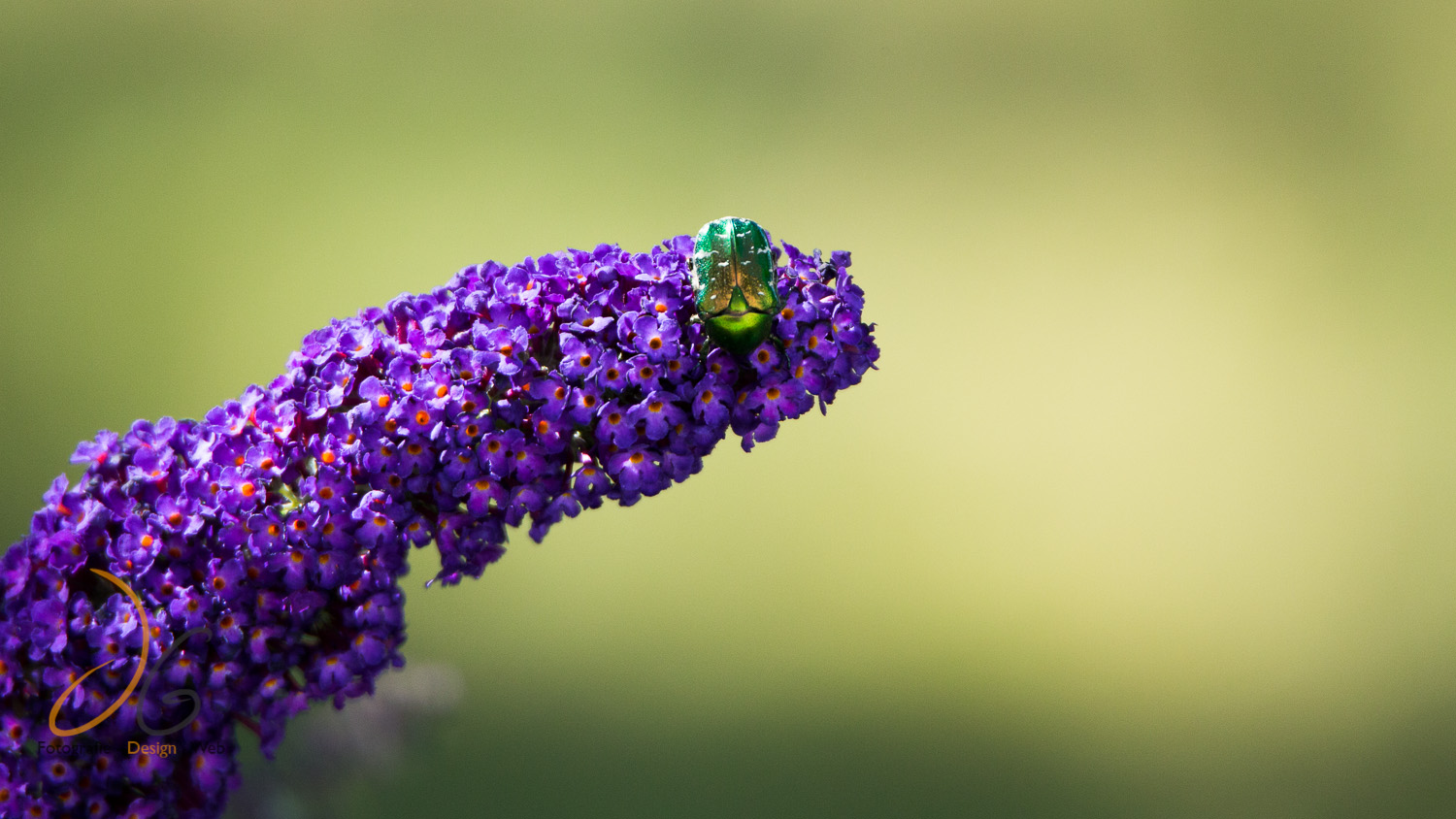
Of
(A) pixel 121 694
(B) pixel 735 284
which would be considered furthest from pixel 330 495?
(B) pixel 735 284

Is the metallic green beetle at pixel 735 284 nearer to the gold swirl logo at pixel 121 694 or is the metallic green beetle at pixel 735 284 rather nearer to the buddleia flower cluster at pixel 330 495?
the buddleia flower cluster at pixel 330 495

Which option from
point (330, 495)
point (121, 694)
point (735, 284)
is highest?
point (735, 284)

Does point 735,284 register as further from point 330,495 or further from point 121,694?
point 121,694

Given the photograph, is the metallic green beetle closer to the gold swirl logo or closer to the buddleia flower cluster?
the buddleia flower cluster

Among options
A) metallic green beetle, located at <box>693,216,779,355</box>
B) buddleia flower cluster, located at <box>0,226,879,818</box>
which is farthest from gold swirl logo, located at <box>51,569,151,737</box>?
metallic green beetle, located at <box>693,216,779,355</box>

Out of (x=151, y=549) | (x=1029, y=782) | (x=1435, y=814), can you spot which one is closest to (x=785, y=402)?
(x=151, y=549)

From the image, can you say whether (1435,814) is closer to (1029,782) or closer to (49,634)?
(1029,782)
